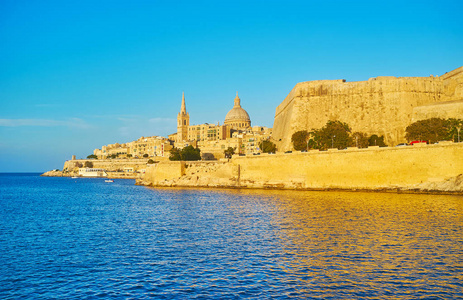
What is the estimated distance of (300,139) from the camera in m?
47.1

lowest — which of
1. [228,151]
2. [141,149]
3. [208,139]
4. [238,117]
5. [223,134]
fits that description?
[228,151]

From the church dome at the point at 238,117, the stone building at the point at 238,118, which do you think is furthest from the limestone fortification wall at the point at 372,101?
the church dome at the point at 238,117

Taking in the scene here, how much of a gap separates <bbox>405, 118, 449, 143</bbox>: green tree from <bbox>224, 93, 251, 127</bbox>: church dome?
73.0 m

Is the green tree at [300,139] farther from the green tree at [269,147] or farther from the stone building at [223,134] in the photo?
the stone building at [223,134]

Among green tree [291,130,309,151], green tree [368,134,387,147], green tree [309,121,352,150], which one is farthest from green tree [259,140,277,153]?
green tree [368,134,387,147]

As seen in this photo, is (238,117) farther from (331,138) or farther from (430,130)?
(430,130)

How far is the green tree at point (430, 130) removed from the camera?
3894cm

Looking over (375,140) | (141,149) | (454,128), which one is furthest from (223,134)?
(454,128)

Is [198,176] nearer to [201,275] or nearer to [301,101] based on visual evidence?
[301,101]

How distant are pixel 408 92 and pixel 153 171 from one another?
32284 mm

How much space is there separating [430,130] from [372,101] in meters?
10.5

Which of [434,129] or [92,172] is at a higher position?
[434,129]

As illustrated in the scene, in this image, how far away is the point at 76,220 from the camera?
21578 millimetres

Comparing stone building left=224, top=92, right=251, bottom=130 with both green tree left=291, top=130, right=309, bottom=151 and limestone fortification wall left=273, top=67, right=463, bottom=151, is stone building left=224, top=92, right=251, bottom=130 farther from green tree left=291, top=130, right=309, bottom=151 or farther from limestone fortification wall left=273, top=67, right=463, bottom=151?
green tree left=291, top=130, right=309, bottom=151
